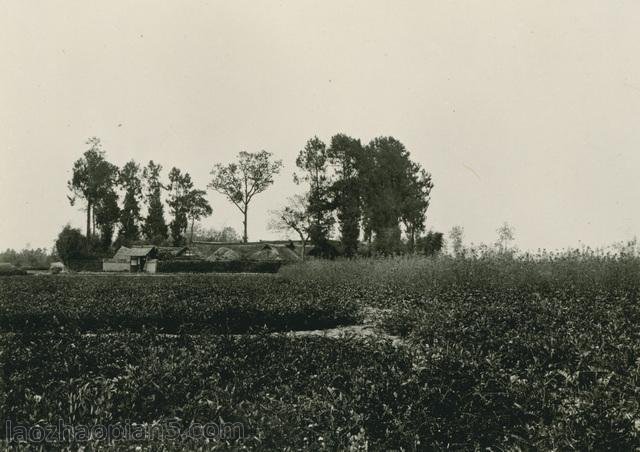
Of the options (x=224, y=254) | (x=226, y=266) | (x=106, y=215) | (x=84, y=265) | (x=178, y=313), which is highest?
(x=106, y=215)

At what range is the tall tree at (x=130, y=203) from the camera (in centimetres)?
5541

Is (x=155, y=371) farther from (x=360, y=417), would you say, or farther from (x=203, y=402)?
(x=360, y=417)

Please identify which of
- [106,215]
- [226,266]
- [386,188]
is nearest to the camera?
[226,266]

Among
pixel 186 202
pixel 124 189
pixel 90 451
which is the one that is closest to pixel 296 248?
pixel 186 202

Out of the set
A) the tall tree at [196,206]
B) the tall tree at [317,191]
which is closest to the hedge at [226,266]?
the tall tree at [317,191]

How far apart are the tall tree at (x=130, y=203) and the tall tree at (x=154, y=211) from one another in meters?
1.14

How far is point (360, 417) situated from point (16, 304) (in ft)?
30.4

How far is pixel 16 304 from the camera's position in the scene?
10.1 metres

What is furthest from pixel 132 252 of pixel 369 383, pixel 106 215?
pixel 369 383

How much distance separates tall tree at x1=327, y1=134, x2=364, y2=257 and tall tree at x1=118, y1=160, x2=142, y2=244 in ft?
80.7

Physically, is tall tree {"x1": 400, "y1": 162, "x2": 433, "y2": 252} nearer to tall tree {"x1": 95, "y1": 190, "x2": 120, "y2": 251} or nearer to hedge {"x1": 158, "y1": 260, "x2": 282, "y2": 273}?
hedge {"x1": 158, "y1": 260, "x2": 282, "y2": 273}

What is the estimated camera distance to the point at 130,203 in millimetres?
56844

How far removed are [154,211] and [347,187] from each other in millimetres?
27488

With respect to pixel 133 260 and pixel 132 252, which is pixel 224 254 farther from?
pixel 132 252
